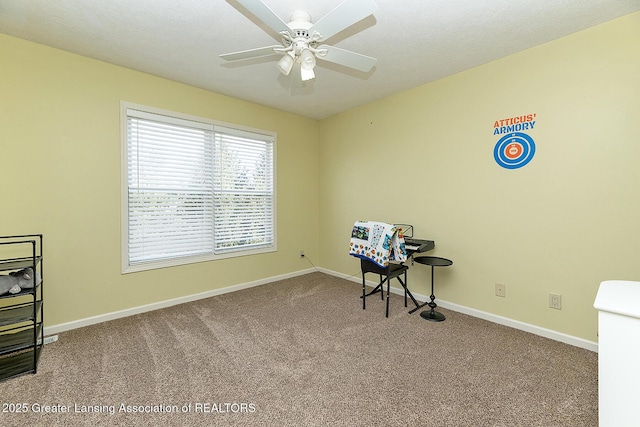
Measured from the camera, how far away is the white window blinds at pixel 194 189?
2986 millimetres

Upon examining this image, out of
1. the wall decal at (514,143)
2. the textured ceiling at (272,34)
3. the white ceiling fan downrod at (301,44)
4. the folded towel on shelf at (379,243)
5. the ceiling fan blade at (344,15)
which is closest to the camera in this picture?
the ceiling fan blade at (344,15)

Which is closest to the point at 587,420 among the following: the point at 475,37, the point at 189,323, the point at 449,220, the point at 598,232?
the point at 598,232

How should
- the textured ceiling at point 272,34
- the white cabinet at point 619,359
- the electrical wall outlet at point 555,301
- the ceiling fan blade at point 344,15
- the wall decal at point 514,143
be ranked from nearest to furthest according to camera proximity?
the white cabinet at point 619,359, the ceiling fan blade at point 344,15, the textured ceiling at point 272,34, the electrical wall outlet at point 555,301, the wall decal at point 514,143

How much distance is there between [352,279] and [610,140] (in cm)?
312

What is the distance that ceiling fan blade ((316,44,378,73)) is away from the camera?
1.96 metres

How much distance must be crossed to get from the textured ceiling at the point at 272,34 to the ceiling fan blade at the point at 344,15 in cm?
34

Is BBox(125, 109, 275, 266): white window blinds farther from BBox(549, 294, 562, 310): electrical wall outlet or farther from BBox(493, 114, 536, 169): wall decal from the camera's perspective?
BBox(549, 294, 562, 310): electrical wall outlet

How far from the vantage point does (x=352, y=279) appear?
13.7ft

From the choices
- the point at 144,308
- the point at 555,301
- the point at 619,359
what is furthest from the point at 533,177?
the point at 144,308

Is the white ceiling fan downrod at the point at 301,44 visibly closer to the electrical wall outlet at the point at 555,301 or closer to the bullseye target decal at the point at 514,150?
the bullseye target decal at the point at 514,150

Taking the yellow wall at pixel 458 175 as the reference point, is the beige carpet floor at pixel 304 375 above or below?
below

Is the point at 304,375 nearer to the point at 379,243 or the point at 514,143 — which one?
the point at 379,243

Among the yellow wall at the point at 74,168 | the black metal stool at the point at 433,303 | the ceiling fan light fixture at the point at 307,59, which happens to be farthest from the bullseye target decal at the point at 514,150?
the yellow wall at the point at 74,168

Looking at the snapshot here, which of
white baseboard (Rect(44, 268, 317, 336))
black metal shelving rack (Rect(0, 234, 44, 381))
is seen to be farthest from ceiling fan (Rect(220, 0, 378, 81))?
white baseboard (Rect(44, 268, 317, 336))
